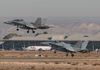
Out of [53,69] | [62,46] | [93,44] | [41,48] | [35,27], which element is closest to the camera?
[53,69]

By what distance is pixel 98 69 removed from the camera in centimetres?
5466

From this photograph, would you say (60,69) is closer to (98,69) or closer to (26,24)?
(98,69)

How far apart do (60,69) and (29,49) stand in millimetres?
124621

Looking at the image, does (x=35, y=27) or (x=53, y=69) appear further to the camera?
(x=35, y=27)

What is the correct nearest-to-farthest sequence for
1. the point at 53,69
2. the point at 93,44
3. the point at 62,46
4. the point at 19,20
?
1. the point at 53,69
2. the point at 19,20
3. the point at 62,46
4. the point at 93,44

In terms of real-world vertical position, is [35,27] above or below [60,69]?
above

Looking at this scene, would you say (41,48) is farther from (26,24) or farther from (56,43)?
(26,24)

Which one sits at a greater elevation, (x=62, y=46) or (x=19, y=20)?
(x=19, y=20)

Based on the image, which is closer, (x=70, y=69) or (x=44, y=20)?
(x=70, y=69)

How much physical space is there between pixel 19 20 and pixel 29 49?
115 meters

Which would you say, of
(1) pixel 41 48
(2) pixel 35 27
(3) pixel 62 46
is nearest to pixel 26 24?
(2) pixel 35 27

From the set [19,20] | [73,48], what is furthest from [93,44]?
[19,20]

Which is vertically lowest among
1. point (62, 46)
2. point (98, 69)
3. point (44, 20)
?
point (98, 69)

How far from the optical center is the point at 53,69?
54.5 meters
